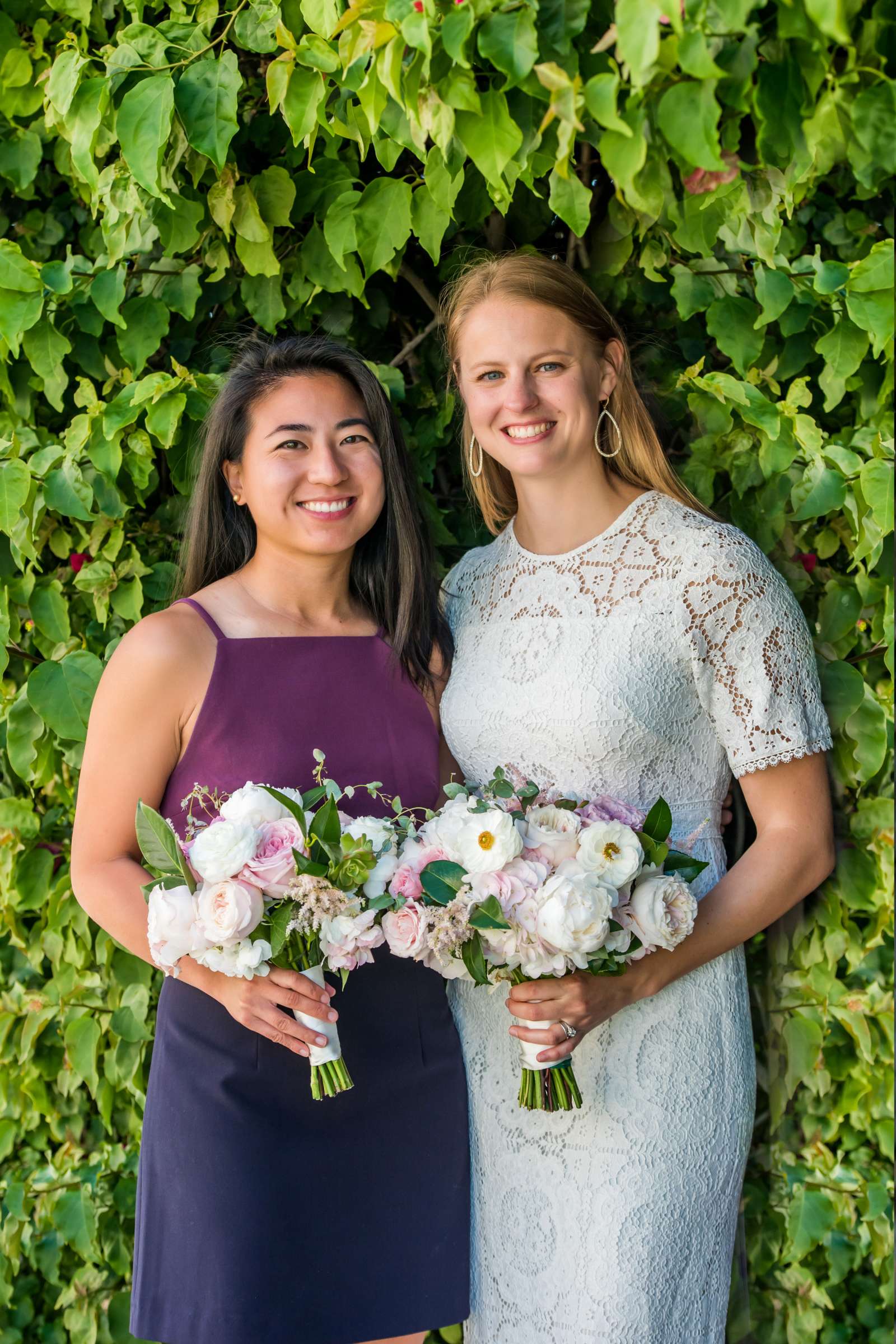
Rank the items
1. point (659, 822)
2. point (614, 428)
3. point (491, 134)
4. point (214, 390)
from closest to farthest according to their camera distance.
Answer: point (491, 134) → point (659, 822) → point (614, 428) → point (214, 390)

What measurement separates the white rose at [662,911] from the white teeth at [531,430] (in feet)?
3.11

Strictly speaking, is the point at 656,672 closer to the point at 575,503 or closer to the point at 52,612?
the point at 575,503

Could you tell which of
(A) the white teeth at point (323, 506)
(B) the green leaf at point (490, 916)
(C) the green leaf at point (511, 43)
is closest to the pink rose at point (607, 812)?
(B) the green leaf at point (490, 916)

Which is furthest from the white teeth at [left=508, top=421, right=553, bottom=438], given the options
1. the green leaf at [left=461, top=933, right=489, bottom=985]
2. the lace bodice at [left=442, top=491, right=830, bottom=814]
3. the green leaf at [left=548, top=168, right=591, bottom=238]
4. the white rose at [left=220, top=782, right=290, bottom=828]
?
the green leaf at [left=461, top=933, right=489, bottom=985]

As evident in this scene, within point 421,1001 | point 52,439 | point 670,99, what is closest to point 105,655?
point 52,439

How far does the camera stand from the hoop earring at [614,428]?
2545 millimetres

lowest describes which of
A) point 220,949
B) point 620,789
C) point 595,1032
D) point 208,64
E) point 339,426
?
point 595,1032

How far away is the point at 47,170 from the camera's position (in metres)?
3.02

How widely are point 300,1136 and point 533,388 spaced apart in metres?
1.56

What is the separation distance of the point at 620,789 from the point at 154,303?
5.23 feet

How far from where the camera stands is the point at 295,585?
2.63 meters

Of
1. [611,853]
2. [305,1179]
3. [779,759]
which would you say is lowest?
[305,1179]

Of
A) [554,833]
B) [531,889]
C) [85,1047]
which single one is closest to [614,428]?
[554,833]

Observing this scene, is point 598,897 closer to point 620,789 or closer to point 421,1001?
point 620,789
